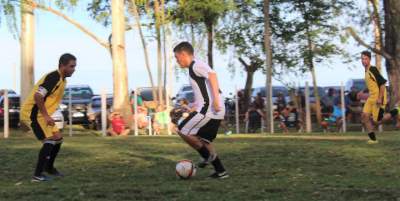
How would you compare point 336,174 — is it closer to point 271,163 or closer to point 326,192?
point 271,163

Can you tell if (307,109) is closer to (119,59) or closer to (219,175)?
(119,59)

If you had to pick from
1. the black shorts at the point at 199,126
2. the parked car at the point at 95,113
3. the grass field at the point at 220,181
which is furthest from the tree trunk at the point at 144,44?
the black shorts at the point at 199,126

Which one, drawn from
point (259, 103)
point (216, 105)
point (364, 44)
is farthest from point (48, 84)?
point (364, 44)

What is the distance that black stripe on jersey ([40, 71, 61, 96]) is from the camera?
9953mm

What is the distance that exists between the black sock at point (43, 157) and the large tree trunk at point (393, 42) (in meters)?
18.4

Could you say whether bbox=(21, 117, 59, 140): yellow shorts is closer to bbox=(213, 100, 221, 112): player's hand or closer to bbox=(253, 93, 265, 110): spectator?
bbox=(213, 100, 221, 112): player's hand

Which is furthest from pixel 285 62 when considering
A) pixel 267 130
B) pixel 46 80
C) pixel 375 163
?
pixel 46 80

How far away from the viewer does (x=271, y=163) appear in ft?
39.2

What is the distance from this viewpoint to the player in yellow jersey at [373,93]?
1490 centimetres

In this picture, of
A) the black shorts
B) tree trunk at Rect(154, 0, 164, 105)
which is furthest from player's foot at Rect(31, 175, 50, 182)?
tree trunk at Rect(154, 0, 164, 105)

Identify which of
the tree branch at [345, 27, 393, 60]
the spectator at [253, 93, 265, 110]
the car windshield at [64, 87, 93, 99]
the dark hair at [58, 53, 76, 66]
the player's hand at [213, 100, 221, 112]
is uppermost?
the tree branch at [345, 27, 393, 60]

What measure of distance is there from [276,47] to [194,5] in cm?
436

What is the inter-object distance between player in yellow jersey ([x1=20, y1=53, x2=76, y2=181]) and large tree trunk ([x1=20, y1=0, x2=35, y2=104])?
17.5 m

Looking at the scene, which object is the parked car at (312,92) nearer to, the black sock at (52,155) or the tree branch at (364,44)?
the tree branch at (364,44)
